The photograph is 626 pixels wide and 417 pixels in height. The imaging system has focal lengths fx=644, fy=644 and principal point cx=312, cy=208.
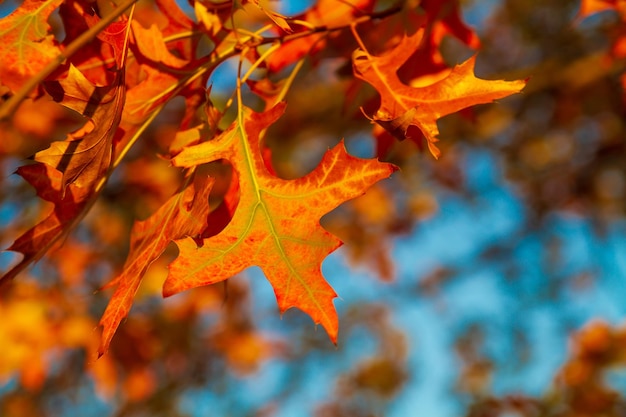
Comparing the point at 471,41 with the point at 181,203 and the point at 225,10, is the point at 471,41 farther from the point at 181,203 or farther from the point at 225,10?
the point at 181,203

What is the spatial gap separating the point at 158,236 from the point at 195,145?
149 millimetres

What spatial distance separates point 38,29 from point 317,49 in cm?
56

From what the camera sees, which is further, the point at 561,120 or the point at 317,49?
the point at 561,120

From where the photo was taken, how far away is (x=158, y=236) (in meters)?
0.95

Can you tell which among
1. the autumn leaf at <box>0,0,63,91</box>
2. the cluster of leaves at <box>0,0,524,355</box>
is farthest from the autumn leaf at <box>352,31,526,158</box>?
the autumn leaf at <box>0,0,63,91</box>

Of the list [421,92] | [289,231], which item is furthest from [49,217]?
[421,92]

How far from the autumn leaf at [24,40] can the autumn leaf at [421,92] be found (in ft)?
1.68

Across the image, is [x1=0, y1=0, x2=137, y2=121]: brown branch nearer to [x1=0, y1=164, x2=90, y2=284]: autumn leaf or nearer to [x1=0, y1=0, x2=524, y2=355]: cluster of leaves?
[x1=0, y1=0, x2=524, y2=355]: cluster of leaves

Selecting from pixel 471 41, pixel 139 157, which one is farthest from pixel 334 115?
pixel 471 41

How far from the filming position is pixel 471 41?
1.53 meters

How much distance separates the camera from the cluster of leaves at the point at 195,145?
885mm

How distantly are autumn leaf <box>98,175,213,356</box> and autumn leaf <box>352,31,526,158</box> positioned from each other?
0.28 m

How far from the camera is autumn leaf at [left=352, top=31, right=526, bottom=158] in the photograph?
94 centimetres

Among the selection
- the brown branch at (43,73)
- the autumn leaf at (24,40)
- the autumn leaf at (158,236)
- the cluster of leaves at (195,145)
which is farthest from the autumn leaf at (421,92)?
the autumn leaf at (24,40)
